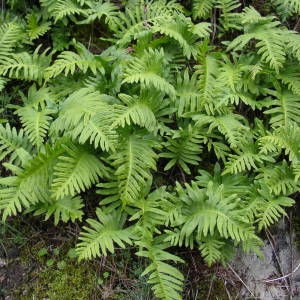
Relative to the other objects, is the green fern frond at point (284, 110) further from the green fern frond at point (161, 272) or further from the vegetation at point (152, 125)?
the green fern frond at point (161, 272)

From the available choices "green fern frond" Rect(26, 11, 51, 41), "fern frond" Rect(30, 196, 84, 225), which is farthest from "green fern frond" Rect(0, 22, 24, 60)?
"fern frond" Rect(30, 196, 84, 225)

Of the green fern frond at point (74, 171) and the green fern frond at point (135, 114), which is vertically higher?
the green fern frond at point (135, 114)

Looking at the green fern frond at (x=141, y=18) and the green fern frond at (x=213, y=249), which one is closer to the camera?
the green fern frond at (x=213, y=249)

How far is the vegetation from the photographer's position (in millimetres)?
3607

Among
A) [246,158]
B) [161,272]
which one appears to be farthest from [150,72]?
[161,272]

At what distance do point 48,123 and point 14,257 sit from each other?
1184 mm

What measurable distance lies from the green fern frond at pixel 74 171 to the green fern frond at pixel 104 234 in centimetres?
29

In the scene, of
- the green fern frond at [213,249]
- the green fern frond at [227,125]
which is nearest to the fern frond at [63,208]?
the green fern frond at [213,249]

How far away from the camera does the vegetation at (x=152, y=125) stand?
11.8 feet

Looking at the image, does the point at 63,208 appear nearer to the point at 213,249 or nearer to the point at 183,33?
the point at 213,249

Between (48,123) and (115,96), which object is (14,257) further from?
(115,96)

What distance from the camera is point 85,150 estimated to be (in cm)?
375

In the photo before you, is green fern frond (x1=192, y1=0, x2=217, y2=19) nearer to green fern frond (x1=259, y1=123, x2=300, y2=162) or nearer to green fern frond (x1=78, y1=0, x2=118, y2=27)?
green fern frond (x1=78, y1=0, x2=118, y2=27)

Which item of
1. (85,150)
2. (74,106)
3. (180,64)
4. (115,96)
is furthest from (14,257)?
(180,64)
